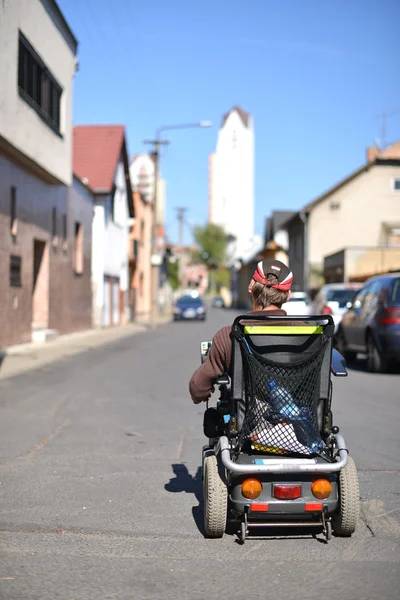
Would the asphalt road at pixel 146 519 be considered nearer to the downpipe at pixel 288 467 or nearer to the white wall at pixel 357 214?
the downpipe at pixel 288 467

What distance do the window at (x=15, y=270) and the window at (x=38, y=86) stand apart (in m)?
3.50

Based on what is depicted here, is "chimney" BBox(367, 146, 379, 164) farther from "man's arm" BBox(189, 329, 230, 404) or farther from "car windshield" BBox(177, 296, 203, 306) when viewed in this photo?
"man's arm" BBox(189, 329, 230, 404)

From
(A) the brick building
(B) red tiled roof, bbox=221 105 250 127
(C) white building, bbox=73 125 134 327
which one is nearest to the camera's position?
(A) the brick building

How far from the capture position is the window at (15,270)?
19.2 meters

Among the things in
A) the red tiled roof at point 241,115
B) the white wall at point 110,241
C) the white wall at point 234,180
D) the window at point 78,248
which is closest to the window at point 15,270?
the window at point 78,248

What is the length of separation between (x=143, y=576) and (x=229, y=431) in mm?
902

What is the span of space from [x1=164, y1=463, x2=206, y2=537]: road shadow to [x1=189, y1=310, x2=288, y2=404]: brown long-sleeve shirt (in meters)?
0.86

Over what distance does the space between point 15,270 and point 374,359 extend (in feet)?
31.0

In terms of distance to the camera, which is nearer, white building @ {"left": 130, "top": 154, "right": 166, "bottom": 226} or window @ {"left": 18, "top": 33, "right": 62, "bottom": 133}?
window @ {"left": 18, "top": 33, "right": 62, "bottom": 133}

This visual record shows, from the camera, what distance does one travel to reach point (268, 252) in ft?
218

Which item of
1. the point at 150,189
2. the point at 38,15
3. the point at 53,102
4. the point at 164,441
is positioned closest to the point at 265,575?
the point at 164,441

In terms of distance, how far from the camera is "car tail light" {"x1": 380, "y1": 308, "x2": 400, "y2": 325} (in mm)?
12859

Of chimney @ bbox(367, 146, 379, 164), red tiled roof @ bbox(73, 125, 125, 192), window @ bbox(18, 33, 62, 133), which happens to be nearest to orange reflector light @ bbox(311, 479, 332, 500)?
window @ bbox(18, 33, 62, 133)

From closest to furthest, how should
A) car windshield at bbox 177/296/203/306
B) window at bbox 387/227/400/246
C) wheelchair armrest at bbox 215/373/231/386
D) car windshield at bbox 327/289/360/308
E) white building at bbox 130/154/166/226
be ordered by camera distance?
wheelchair armrest at bbox 215/373/231/386 → car windshield at bbox 327/289/360/308 → car windshield at bbox 177/296/203/306 → window at bbox 387/227/400/246 → white building at bbox 130/154/166/226
